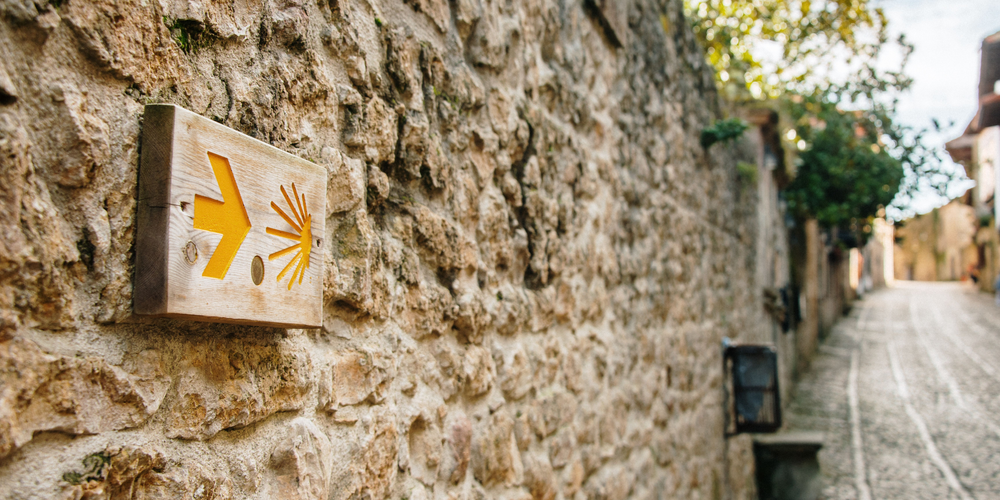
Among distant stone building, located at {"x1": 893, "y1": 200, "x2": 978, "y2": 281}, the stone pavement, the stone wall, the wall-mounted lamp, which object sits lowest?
the stone pavement

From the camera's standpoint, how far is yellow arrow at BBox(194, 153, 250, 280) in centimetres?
90

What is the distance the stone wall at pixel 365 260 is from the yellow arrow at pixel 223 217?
89 mm

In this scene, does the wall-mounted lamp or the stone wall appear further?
the wall-mounted lamp

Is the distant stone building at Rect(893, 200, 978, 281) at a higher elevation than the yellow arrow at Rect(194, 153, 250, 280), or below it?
higher

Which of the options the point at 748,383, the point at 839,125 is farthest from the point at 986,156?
the point at 748,383

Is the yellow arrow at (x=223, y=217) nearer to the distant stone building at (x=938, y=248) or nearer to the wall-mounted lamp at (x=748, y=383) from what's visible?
the wall-mounted lamp at (x=748, y=383)

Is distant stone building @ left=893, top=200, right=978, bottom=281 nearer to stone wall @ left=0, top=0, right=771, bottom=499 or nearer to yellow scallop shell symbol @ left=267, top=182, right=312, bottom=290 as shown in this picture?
stone wall @ left=0, top=0, right=771, bottom=499

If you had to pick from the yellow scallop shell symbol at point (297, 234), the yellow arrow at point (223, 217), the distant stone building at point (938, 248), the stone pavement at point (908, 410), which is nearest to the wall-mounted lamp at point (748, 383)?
the stone pavement at point (908, 410)

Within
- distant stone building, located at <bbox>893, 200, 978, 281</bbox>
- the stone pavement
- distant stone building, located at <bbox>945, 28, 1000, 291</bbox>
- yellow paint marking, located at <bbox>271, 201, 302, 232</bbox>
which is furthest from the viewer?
distant stone building, located at <bbox>893, 200, 978, 281</bbox>

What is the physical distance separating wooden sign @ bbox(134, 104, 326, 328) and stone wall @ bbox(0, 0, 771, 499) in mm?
35

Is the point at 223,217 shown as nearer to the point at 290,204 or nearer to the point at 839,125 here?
the point at 290,204

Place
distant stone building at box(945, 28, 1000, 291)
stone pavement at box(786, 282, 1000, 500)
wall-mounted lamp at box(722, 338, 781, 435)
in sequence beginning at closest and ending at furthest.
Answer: wall-mounted lamp at box(722, 338, 781, 435), stone pavement at box(786, 282, 1000, 500), distant stone building at box(945, 28, 1000, 291)

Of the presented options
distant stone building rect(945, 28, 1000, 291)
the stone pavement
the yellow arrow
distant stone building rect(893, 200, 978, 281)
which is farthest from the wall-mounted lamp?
distant stone building rect(893, 200, 978, 281)

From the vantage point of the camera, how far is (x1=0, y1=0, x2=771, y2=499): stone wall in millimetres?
807
